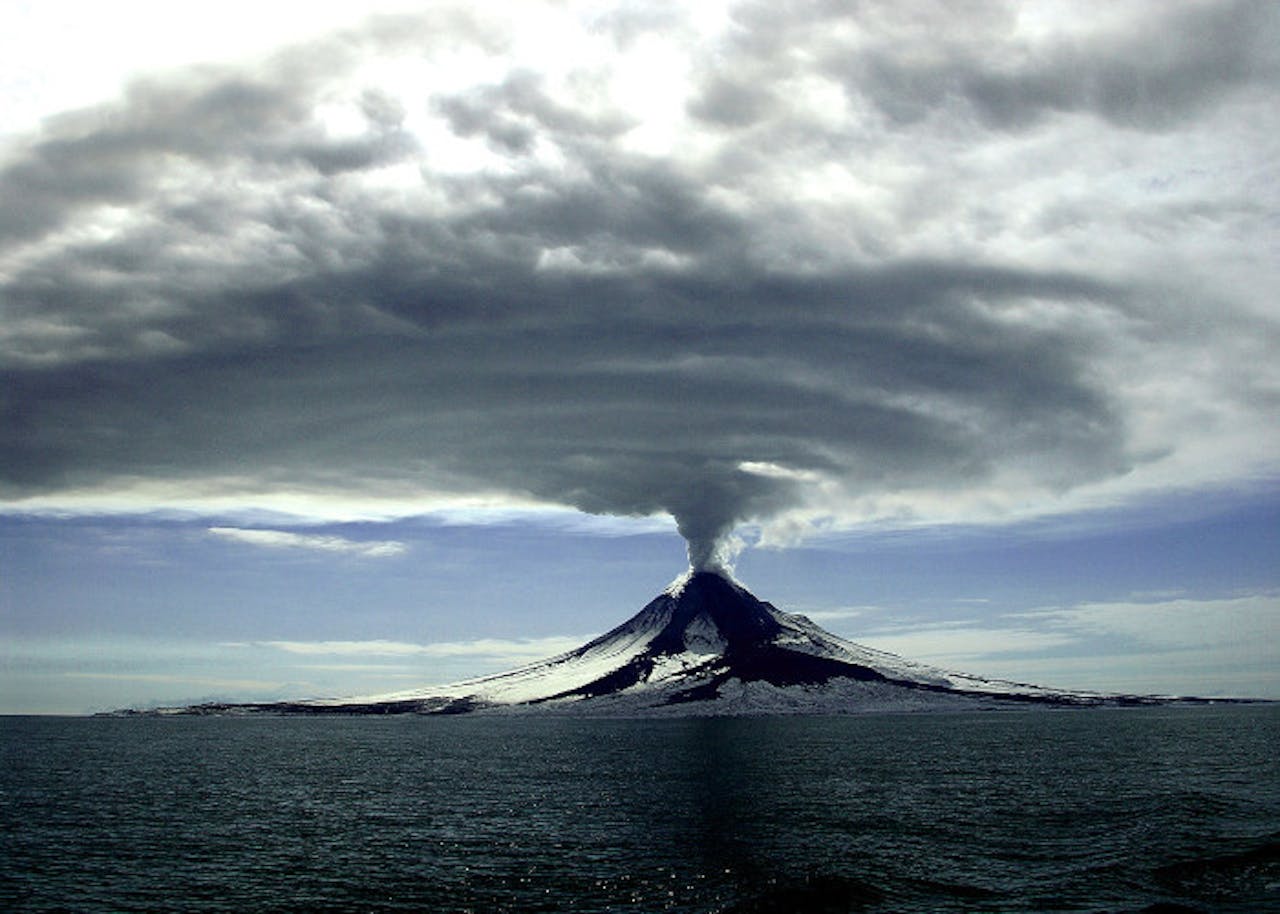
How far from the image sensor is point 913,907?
2313 inches

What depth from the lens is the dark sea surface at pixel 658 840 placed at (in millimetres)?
62844

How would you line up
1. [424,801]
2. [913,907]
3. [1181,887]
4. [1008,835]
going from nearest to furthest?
[913,907]
[1181,887]
[1008,835]
[424,801]

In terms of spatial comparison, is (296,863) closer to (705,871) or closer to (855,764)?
(705,871)

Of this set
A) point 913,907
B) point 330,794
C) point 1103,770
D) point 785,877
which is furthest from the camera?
point 1103,770

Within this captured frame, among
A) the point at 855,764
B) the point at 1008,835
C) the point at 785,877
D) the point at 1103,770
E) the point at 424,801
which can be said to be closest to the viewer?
the point at 785,877

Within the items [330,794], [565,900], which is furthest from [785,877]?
[330,794]

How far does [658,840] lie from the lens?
84812 millimetres

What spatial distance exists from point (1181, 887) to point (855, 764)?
101689 mm

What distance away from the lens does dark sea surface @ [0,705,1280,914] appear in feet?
206

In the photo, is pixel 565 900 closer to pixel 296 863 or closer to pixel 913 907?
pixel 913 907

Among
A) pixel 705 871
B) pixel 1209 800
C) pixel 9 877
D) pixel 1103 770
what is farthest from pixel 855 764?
pixel 9 877

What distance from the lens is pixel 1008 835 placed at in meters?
85.0

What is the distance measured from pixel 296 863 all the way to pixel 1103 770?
119m

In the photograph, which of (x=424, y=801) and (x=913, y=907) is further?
(x=424, y=801)
